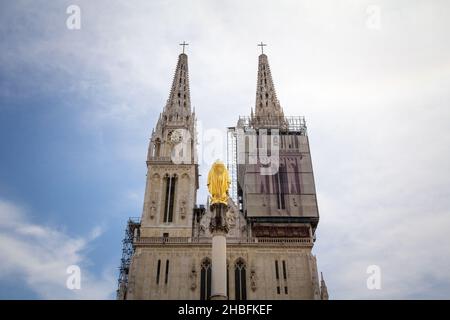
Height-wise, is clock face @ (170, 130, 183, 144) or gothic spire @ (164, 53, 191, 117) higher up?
gothic spire @ (164, 53, 191, 117)

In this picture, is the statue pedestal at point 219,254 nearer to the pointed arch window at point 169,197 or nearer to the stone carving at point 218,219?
the stone carving at point 218,219

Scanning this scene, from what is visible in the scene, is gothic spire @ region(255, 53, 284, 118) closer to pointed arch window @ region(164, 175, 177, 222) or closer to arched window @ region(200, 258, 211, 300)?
pointed arch window @ region(164, 175, 177, 222)

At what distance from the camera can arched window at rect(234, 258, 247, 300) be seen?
3216 centimetres

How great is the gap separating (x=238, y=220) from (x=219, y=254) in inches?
710

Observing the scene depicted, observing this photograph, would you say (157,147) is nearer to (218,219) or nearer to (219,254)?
(218,219)

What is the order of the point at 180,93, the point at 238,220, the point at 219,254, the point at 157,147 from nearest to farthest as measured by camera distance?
the point at 219,254 < the point at 238,220 < the point at 157,147 < the point at 180,93

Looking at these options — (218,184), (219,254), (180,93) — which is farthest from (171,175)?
(219,254)

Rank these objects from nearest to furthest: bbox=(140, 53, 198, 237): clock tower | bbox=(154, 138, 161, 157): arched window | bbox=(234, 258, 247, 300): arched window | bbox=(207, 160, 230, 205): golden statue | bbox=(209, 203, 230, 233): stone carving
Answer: bbox=(209, 203, 230, 233): stone carving → bbox=(207, 160, 230, 205): golden statue → bbox=(234, 258, 247, 300): arched window → bbox=(140, 53, 198, 237): clock tower → bbox=(154, 138, 161, 157): arched window

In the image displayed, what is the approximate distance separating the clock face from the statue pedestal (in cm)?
2134

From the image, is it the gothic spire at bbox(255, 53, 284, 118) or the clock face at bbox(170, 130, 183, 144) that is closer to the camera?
the clock face at bbox(170, 130, 183, 144)

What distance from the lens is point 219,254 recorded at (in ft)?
63.8

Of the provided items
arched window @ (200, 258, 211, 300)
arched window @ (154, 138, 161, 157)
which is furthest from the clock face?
arched window @ (200, 258, 211, 300)

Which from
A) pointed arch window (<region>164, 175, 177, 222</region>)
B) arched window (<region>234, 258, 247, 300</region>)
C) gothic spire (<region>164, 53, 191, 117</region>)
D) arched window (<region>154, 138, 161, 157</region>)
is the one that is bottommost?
arched window (<region>234, 258, 247, 300</region>)
